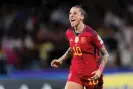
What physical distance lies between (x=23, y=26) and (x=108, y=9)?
2639 millimetres

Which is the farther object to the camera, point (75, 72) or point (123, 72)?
point (123, 72)

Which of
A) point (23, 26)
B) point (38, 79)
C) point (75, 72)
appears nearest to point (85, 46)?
point (75, 72)

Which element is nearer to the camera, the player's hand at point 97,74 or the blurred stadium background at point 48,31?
the player's hand at point 97,74

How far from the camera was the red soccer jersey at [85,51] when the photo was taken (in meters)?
8.55

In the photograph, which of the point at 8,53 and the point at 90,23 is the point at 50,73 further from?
the point at 90,23

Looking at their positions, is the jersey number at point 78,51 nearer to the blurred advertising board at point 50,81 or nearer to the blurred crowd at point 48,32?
the blurred advertising board at point 50,81

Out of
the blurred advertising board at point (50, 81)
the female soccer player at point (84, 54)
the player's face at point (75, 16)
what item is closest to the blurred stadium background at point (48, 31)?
the blurred advertising board at point (50, 81)

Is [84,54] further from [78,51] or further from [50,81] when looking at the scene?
[50,81]

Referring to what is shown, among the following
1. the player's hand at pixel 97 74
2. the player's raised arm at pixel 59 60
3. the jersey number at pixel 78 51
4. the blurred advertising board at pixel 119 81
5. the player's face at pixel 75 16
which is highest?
the player's face at pixel 75 16

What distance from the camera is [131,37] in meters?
15.7

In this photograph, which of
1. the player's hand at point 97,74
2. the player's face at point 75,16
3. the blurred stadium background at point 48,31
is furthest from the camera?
the blurred stadium background at point 48,31

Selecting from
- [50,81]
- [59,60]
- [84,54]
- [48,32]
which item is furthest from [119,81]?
[48,32]

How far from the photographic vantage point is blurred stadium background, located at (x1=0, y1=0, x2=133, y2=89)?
49.3ft

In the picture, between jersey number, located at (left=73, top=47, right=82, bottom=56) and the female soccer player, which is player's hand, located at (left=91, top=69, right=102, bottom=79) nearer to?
the female soccer player
